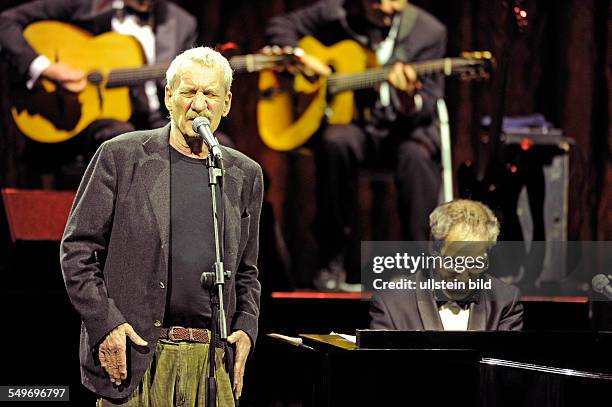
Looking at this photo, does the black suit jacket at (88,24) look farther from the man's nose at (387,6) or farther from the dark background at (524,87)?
the man's nose at (387,6)

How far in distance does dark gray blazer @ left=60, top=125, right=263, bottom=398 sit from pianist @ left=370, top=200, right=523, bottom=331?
31.1 inches

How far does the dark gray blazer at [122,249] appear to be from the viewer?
9.59ft

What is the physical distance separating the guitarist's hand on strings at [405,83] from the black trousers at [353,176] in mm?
232

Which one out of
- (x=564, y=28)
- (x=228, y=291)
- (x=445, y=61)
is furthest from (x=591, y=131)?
(x=228, y=291)

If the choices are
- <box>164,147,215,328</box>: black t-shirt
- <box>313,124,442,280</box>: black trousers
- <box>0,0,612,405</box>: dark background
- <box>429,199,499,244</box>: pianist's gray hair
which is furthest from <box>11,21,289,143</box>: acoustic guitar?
<box>164,147,215,328</box>: black t-shirt

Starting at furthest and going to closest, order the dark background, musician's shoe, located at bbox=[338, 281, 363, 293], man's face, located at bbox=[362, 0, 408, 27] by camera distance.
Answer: the dark background → man's face, located at bbox=[362, 0, 408, 27] → musician's shoe, located at bbox=[338, 281, 363, 293]

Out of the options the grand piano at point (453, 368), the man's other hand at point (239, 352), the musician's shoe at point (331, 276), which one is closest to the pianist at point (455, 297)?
the grand piano at point (453, 368)

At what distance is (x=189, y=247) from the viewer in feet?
9.91

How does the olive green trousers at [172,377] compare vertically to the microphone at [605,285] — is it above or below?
below

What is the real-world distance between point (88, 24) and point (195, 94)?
3.47 meters

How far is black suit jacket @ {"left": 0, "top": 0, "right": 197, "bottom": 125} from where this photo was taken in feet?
20.0

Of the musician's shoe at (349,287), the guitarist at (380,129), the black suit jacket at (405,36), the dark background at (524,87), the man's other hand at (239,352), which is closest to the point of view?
the man's other hand at (239,352)

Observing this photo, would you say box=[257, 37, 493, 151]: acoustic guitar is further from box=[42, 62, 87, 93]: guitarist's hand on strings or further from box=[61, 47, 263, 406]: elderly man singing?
box=[61, 47, 263, 406]: elderly man singing

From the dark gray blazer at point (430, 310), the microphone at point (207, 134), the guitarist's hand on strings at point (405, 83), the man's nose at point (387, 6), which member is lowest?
the dark gray blazer at point (430, 310)
